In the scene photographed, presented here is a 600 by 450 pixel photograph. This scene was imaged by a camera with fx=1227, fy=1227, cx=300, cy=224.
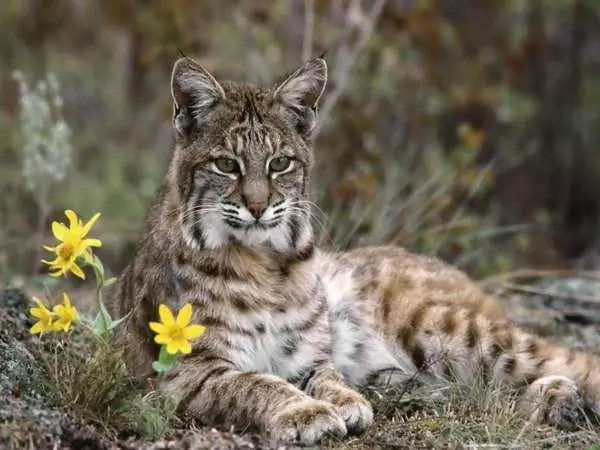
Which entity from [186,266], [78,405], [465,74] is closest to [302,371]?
[186,266]

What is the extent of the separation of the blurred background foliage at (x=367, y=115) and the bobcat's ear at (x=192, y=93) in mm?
1931

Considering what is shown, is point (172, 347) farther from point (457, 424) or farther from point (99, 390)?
point (457, 424)

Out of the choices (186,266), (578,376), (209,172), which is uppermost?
(209,172)

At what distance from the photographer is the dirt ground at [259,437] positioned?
413 cm

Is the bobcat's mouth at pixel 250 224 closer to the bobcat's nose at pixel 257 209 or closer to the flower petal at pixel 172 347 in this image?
the bobcat's nose at pixel 257 209

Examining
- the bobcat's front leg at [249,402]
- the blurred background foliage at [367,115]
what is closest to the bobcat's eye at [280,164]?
the bobcat's front leg at [249,402]

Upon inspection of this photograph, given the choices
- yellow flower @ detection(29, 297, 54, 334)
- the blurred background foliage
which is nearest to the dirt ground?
yellow flower @ detection(29, 297, 54, 334)

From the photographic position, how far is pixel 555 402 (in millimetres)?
5117

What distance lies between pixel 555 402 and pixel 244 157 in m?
1.65

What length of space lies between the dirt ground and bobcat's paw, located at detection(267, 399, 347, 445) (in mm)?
50

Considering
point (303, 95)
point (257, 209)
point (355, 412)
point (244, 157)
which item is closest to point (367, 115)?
point (303, 95)

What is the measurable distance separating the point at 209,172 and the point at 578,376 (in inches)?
73.6

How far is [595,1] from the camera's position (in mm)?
11688

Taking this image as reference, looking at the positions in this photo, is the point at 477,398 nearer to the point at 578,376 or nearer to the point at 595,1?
the point at 578,376
